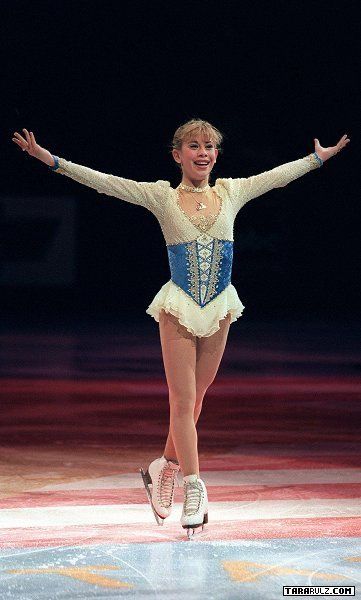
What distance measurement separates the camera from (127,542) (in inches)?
164

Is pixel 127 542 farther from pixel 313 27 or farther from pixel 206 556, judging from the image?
pixel 313 27

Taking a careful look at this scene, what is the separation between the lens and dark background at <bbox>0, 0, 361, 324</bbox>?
14312mm

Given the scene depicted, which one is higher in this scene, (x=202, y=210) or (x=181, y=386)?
(x=202, y=210)

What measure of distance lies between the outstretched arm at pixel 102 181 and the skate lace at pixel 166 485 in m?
1.06

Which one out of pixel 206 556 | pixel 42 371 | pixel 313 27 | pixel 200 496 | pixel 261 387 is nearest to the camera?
pixel 206 556

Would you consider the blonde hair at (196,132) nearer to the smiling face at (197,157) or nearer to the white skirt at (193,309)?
the smiling face at (197,157)

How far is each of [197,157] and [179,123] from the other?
35.0 feet

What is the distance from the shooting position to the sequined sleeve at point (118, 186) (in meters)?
4.45

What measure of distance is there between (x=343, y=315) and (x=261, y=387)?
854cm

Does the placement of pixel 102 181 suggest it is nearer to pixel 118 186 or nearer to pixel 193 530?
pixel 118 186

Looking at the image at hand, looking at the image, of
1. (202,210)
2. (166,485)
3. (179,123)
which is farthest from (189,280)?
(179,123)

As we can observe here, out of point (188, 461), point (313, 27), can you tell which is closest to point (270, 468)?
point (188, 461)

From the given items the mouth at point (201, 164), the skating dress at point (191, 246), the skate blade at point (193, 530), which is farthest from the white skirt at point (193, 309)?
the skate blade at point (193, 530)

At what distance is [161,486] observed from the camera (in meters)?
4.63
